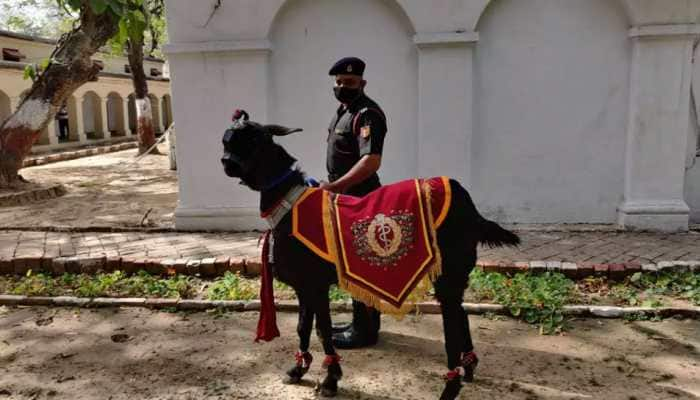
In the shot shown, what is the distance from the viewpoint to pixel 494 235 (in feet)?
12.6

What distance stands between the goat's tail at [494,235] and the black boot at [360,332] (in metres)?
1.13

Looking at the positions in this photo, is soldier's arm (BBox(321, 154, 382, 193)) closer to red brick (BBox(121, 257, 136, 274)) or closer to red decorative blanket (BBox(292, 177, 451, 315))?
red decorative blanket (BBox(292, 177, 451, 315))

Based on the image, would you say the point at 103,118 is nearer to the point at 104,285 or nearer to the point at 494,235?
the point at 104,285

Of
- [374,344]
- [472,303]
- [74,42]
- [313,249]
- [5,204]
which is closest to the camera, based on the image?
[313,249]

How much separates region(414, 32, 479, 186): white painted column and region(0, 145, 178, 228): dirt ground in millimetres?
3702

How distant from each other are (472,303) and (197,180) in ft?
13.4

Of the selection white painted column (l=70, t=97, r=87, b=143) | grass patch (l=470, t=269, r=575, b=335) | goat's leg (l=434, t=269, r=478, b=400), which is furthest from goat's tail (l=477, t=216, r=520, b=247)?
white painted column (l=70, t=97, r=87, b=143)

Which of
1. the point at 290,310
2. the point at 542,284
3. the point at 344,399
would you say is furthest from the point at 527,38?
the point at 344,399

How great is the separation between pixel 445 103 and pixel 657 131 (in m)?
2.58

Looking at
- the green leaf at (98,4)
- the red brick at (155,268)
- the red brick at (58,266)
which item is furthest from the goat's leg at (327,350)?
the green leaf at (98,4)

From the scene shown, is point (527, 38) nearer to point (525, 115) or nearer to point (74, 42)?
point (525, 115)

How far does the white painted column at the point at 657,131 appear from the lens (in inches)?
276

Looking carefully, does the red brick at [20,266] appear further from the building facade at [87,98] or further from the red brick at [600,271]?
the building facade at [87,98]

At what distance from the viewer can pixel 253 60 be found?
7.35 m
